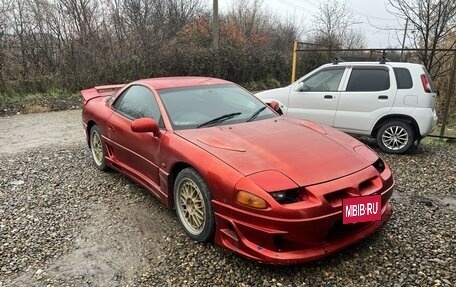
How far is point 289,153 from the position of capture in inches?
121

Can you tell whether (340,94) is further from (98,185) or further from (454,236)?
(98,185)

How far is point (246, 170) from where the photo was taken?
9.25 ft

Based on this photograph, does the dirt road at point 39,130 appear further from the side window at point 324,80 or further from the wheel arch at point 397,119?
the wheel arch at point 397,119

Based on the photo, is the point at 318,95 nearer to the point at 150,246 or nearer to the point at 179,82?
the point at 179,82

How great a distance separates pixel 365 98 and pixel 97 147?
14.1ft

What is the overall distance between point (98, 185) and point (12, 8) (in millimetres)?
9942

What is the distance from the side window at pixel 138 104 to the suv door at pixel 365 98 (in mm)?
3577

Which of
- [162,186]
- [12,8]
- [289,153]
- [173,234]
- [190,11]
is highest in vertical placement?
[190,11]

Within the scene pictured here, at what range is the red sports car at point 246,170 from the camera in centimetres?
264

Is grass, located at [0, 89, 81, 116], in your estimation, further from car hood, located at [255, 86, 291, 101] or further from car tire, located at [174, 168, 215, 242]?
car tire, located at [174, 168, 215, 242]

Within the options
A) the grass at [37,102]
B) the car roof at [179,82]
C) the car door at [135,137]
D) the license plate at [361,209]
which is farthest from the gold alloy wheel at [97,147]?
the grass at [37,102]

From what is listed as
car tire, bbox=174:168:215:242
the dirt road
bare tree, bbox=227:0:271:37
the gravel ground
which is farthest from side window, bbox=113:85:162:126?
bare tree, bbox=227:0:271:37

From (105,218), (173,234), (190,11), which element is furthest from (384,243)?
(190,11)

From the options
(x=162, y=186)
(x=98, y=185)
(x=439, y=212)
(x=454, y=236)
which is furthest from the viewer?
(x=98, y=185)
